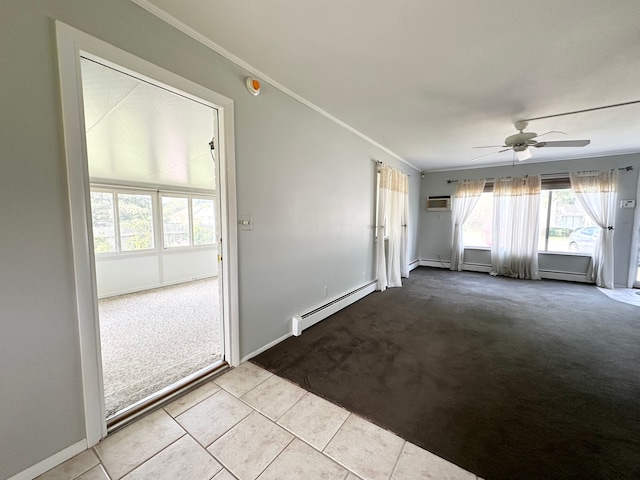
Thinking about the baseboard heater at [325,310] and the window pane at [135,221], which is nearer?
the baseboard heater at [325,310]

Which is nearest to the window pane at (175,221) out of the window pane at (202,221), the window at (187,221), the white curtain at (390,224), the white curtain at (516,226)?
the window at (187,221)

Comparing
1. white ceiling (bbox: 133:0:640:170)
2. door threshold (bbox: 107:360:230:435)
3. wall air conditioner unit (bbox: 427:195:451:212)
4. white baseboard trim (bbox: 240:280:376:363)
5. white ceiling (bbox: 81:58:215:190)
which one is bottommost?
door threshold (bbox: 107:360:230:435)

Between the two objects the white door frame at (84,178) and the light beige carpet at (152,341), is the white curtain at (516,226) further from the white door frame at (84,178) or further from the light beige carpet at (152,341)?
the white door frame at (84,178)

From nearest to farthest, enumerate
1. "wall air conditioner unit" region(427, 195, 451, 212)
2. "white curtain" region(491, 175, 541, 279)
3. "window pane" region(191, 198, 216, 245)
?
"white curtain" region(491, 175, 541, 279) → "window pane" region(191, 198, 216, 245) → "wall air conditioner unit" region(427, 195, 451, 212)

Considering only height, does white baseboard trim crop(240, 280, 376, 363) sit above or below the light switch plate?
below

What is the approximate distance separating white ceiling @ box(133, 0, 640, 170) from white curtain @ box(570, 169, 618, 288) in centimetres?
199

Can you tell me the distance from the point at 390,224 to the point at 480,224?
2942mm

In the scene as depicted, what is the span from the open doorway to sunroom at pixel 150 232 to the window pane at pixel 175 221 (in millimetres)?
21

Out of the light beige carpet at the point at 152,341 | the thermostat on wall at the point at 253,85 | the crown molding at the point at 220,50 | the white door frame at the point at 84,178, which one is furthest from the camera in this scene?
the thermostat on wall at the point at 253,85

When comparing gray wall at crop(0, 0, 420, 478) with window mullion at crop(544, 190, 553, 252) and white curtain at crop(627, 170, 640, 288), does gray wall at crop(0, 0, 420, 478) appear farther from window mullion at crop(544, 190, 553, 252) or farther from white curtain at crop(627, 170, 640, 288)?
white curtain at crop(627, 170, 640, 288)

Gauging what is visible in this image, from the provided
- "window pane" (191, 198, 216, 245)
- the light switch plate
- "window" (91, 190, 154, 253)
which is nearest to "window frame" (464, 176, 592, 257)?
the light switch plate

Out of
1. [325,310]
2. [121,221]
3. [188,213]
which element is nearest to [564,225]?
[325,310]

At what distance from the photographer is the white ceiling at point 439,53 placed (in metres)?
1.46

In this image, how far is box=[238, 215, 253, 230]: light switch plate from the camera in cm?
210
